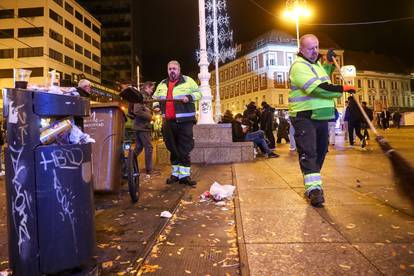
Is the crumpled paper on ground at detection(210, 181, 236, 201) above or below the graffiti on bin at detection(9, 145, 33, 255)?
below

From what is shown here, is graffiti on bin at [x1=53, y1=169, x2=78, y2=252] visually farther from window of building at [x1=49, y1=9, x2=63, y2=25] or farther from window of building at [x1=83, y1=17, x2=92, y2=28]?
window of building at [x1=83, y1=17, x2=92, y2=28]

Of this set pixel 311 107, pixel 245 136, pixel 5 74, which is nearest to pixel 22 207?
pixel 311 107

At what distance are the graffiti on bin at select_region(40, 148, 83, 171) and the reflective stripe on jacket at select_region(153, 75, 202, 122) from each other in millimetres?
3868

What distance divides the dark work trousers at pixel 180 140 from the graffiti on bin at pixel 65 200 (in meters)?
4.09

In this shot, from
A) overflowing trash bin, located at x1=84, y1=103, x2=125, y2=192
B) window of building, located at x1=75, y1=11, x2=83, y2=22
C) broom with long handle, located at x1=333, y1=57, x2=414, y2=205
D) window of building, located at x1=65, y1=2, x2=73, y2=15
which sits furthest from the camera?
window of building, located at x1=75, y1=11, x2=83, y2=22

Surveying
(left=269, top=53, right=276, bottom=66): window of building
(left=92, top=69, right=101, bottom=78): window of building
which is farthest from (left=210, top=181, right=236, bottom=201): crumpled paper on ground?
(left=92, top=69, right=101, bottom=78): window of building

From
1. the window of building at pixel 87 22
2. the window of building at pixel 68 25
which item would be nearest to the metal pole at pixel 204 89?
the window of building at pixel 68 25

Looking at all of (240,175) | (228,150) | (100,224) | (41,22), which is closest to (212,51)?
(228,150)

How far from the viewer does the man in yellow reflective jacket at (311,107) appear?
4.68 meters

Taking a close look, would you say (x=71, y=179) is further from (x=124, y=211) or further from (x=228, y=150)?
(x=228, y=150)

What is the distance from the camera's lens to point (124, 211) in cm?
451

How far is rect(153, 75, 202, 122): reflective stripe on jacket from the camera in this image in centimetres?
629

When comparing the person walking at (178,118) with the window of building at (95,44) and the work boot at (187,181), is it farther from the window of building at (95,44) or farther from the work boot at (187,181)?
the window of building at (95,44)

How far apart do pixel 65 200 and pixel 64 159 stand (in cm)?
24
